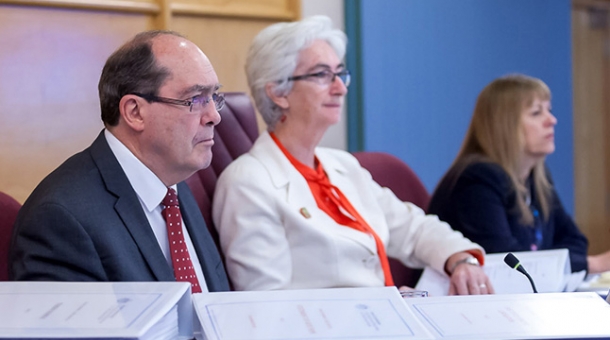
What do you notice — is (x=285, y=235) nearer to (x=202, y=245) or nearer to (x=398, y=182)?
(x=202, y=245)

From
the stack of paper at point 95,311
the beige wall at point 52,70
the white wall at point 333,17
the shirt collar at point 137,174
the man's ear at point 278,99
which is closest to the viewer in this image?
the stack of paper at point 95,311

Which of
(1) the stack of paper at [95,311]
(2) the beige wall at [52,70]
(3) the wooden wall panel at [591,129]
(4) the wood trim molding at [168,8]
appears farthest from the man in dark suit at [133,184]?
(3) the wooden wall panel at [591,129]

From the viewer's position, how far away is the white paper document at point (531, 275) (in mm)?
2156

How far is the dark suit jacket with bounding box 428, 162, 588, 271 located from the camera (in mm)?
2693

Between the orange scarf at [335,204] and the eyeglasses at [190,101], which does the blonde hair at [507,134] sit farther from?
the eyeglasses at [190,101]

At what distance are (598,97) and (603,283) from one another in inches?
150

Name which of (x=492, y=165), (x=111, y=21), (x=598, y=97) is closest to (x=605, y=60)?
(x=598, y=97)

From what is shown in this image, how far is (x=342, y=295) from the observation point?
121 centimetres

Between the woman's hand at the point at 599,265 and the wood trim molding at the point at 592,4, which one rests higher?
the wood trim molding at the point at 592,4

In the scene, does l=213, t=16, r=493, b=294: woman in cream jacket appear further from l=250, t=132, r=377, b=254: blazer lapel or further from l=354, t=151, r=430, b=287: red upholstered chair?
l=354, t=151, r=430, b=287: red upholstered chair

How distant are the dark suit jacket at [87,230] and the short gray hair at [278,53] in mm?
824

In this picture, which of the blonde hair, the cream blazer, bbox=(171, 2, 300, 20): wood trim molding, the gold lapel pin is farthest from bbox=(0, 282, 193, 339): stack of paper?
bbox=(171, 2, 300, 20): wood trim molding

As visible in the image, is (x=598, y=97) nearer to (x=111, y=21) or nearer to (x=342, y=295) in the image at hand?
(x=111, y=21)

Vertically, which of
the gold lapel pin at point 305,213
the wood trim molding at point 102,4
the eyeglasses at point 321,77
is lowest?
the gold lapel pin at point 305,213
